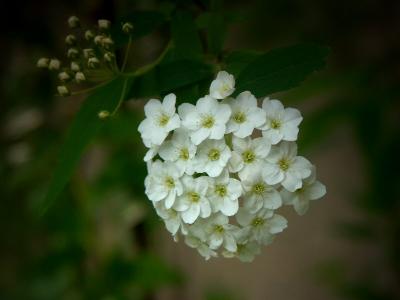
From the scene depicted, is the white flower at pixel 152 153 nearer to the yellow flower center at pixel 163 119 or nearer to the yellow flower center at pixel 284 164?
the yellow flower center at pixel 163 119

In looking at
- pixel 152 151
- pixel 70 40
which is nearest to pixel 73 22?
pixel 70 40

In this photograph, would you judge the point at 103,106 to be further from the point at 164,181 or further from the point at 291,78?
the point at 291,78

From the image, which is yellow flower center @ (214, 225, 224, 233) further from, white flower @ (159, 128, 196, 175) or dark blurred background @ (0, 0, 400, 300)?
dark blurred background @ (0, 0, 400, 300)

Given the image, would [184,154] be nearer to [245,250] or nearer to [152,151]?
[152,151]

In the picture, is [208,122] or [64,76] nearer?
[208,122]

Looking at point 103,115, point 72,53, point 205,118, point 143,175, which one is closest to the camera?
point 205,118

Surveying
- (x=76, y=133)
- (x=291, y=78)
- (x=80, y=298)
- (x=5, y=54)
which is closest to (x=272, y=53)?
(x=291, y=78)
